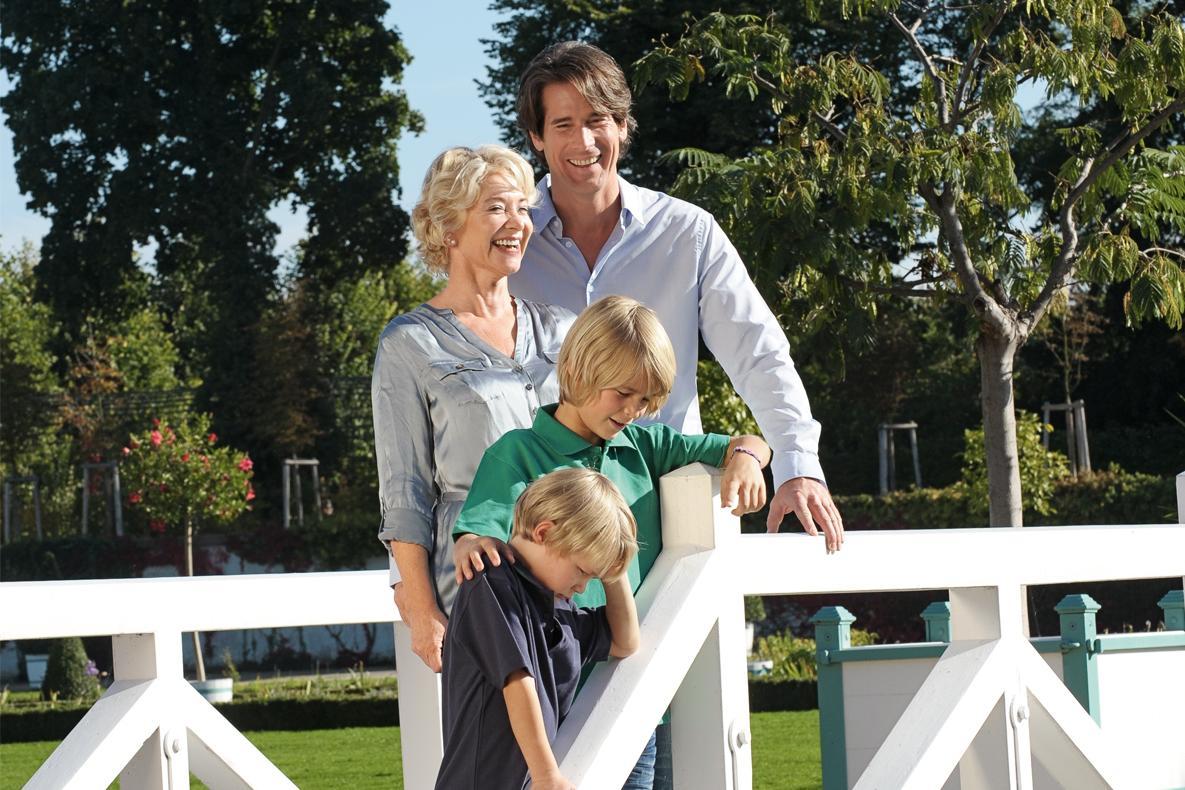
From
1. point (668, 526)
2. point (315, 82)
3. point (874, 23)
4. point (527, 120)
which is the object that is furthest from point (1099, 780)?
point (315, 82)

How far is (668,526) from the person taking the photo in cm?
196

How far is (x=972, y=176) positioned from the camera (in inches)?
388

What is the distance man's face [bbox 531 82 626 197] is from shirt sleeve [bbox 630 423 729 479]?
0.65 metres

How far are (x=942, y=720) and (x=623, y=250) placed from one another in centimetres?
93

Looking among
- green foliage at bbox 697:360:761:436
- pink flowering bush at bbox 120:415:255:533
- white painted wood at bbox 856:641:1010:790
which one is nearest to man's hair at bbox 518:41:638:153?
white painted wood at bbox 856:641:1010:790

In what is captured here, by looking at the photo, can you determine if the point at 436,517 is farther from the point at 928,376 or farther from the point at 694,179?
the point at 928,376

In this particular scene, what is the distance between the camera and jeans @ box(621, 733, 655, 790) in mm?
2070

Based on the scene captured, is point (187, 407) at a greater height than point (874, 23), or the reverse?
point (874, 23)

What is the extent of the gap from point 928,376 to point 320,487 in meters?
10.7

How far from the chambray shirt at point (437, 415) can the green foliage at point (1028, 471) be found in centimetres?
1507

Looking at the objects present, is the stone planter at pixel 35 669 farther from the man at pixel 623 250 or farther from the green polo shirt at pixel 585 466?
the green polo shirt at pixel 585 466

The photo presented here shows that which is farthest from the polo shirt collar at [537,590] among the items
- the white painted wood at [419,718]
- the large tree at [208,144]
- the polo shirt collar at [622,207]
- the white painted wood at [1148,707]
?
the large tree at [208,144]

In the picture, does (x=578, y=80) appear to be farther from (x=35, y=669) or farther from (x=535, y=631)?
(x=35, y=669)

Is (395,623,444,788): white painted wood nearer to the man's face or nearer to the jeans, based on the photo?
the jeans
